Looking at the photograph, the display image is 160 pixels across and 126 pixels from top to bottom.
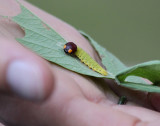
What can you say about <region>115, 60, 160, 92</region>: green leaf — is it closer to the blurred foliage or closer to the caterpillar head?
the caterpillar head

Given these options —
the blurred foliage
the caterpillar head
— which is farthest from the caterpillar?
the blurred foliage

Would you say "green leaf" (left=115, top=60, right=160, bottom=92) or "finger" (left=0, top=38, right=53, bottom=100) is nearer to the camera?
"finger" (left=0, top=38, right=53, bottom=100)

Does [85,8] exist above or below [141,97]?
above

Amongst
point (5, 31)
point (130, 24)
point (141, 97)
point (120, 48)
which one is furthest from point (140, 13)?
point (5, 31)

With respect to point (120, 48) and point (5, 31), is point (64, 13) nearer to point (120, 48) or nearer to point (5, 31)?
point (120, 48)

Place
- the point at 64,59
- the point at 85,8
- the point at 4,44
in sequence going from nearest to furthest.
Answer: the point at 4,44, the point at 64,59, the point at 85,8

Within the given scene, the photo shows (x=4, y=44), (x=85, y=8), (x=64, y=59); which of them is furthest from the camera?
(x=85, y=8)

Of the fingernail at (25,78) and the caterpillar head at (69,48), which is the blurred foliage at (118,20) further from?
the fingernail at (25,78)
